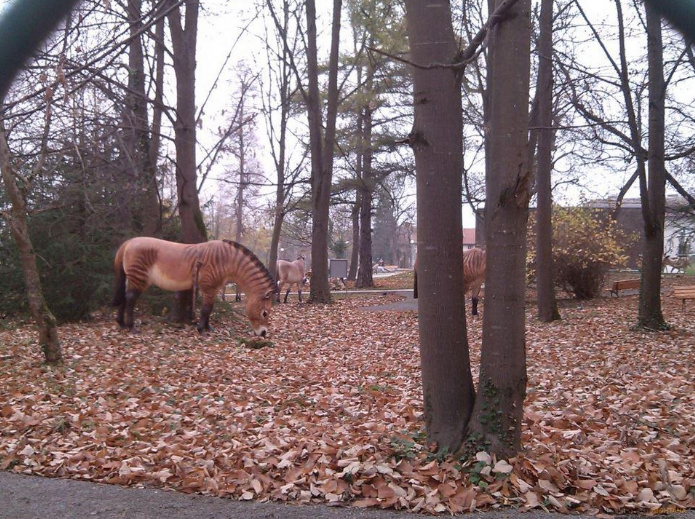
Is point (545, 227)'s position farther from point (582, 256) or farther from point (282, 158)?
point (282, 158)

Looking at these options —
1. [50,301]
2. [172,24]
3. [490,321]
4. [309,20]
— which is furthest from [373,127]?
[490,321]

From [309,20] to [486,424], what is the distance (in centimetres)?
1777

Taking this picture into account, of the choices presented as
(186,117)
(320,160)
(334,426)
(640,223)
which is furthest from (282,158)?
(640,223)

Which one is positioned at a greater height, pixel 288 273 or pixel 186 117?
pixel 186 117

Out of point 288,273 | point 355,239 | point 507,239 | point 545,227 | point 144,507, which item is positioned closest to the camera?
point 144,507

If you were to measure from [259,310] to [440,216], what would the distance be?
7.87m

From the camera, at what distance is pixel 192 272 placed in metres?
12.1

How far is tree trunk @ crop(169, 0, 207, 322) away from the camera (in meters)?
13.2

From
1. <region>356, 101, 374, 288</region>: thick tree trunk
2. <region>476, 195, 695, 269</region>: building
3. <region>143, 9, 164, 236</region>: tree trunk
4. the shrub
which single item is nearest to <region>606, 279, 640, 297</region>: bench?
the shrub

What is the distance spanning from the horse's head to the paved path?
25.2 feet

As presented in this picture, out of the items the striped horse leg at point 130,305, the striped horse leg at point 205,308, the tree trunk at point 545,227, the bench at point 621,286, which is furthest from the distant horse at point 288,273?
the bench at point 621,286

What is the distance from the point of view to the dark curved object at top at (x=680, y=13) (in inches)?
57.9

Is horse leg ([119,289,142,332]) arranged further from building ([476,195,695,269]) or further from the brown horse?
building ([476,195,695,269])

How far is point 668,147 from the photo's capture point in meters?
13.7
